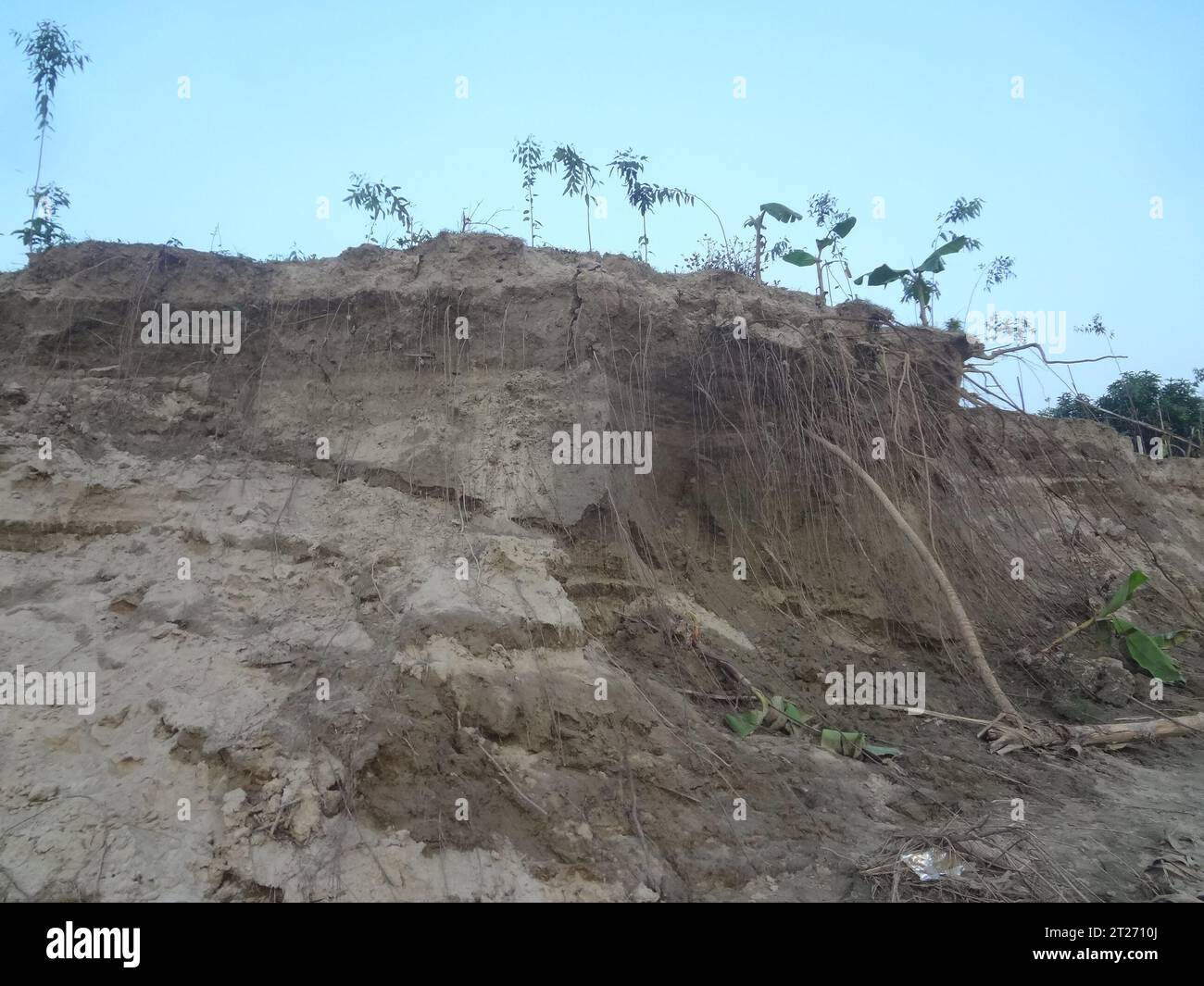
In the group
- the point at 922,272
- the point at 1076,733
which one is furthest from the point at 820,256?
the point at 1076,733

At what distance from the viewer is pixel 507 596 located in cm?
484

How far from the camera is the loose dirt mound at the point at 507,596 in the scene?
3896mm

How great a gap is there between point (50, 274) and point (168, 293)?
1.06 m

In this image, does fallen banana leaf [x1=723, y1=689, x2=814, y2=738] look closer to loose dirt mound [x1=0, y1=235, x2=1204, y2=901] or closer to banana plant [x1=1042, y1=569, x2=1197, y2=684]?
loose dirt mound [x1=0, y1=235, x2=1204, y2=901]

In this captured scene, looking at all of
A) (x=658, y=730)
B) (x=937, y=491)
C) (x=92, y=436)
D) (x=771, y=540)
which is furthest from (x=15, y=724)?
(x=937, y=491)

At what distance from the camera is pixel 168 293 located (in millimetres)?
6434

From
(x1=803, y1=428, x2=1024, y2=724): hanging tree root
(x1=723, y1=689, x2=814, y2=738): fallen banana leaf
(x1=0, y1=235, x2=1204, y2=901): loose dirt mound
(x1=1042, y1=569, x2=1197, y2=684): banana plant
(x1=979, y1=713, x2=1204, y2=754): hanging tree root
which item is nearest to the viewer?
(x1=0, y1=235, x2=1204, y2=901): loose dirt mound

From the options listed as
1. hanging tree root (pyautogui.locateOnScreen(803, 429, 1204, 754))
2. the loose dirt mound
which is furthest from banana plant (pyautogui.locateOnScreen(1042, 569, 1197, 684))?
hanging tree root (pyautogui.locateOnScreen(803, 429, 1204, 754))

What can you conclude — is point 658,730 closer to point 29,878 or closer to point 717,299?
point 29,878

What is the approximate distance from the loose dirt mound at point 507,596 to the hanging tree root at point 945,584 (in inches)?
7.9

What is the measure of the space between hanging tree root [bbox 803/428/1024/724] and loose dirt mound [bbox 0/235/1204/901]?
200 millimetres

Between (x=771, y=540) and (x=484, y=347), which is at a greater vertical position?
(x=484, y=347)

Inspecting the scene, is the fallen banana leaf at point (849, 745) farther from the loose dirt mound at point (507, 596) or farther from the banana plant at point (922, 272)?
the banana plant at point (922, 272)

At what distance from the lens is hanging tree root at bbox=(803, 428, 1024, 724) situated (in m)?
5.89
